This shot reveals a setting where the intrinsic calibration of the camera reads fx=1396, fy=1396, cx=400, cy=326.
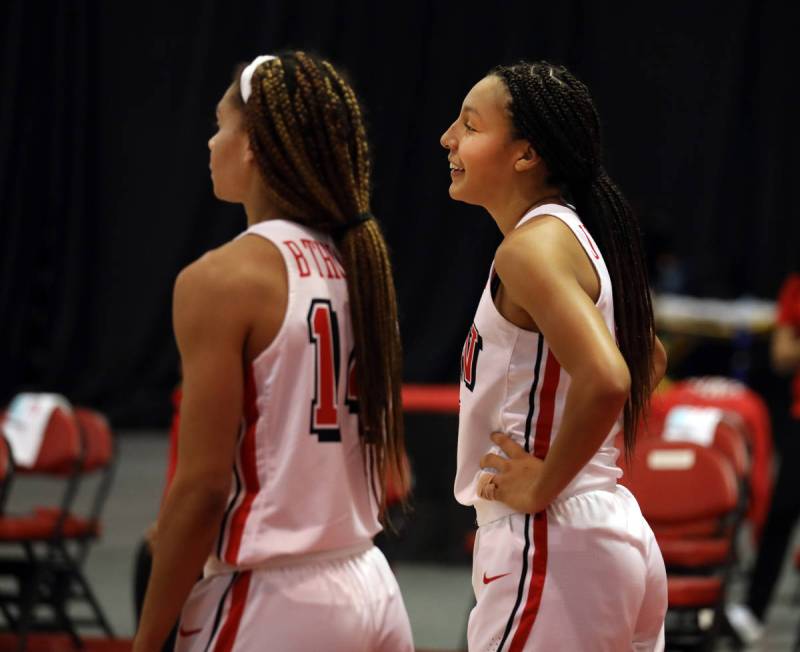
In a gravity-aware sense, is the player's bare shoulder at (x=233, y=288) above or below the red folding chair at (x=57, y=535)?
above

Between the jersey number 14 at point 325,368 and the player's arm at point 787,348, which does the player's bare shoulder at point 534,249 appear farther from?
the player's arm at point 787,348

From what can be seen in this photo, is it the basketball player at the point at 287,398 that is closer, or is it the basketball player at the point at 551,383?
the basketball player at the point at 287,398

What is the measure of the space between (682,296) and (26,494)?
16.8 ft

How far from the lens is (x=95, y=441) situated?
5797 millimetres

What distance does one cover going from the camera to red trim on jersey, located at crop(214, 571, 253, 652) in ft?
6.12

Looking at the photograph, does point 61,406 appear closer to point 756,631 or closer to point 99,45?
point 756,631

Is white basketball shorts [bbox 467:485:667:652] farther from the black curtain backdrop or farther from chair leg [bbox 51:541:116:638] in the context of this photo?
the black curtain backdrop

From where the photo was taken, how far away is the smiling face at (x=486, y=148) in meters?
2.18

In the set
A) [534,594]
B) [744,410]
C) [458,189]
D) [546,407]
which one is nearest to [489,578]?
[534,594]

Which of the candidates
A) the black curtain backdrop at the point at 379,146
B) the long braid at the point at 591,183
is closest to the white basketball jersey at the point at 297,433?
the long braid at the point at 591,183

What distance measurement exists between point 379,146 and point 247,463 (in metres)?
9.37

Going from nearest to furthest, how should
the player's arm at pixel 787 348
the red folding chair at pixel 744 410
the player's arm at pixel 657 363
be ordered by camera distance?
1. the player's arm at pixel 657 363
2. the player's arm at pixel 787 348
3. the red folding chair at pixel 744 410

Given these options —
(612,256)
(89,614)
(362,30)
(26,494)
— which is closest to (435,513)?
(89,614)

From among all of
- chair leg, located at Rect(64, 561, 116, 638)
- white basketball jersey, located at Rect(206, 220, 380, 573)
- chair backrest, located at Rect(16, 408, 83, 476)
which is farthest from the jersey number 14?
chair backrest, located at Rect(16, 408, 83, 476)
